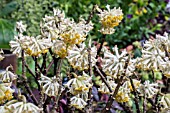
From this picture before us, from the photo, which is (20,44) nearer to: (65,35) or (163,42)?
(65,35)

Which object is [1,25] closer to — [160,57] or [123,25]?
[123,25]

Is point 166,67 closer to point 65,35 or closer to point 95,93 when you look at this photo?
point 65,35

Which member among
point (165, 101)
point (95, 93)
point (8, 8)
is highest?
point (8, 8)

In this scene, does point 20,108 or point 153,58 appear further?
point 153,58

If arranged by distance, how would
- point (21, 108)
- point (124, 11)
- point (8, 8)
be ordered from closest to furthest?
point (21, 108), point (8, 8), point (124, 11)

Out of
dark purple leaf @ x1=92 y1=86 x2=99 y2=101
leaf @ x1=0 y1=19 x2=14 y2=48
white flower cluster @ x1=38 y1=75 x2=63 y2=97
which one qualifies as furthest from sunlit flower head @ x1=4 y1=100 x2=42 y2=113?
leaf @ x1=0 y1=19 x2=14 y2=48

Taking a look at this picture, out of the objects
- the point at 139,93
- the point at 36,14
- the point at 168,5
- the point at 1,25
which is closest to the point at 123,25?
the point at 168,5

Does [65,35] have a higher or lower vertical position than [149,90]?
higher

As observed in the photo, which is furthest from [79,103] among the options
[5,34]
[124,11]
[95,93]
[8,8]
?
[124,11]

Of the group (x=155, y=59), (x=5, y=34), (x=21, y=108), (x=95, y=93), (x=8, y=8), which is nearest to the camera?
(x=21, y=108)

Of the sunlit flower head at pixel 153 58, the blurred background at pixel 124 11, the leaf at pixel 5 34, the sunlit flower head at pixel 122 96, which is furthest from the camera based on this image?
the blurred background at pixel 124 11

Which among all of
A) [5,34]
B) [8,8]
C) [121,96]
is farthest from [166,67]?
[8,8]

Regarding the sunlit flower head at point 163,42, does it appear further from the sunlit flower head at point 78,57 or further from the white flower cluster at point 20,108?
the white flower cluster at point 20,108

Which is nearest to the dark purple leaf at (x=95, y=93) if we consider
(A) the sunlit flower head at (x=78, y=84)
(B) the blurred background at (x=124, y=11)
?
(A) the sunlit flower head at (x=78, y=84)
